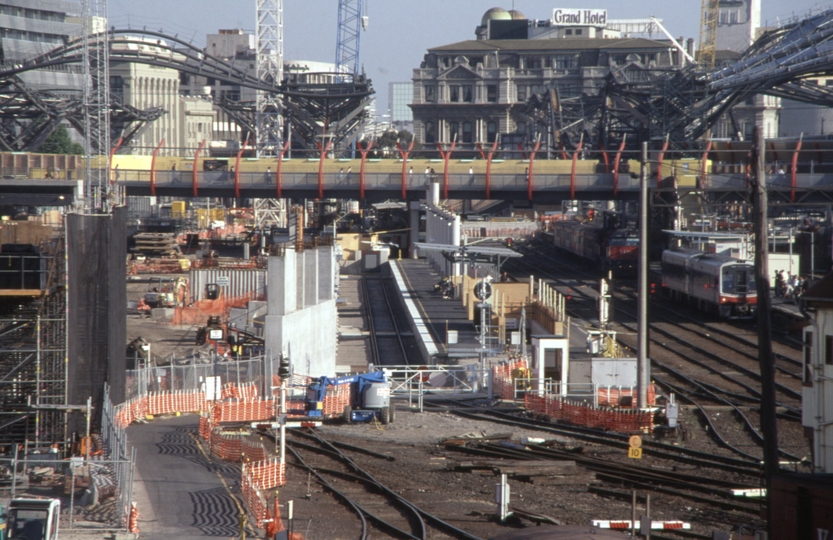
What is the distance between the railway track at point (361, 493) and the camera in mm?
15523

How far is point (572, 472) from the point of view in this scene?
1958 cm

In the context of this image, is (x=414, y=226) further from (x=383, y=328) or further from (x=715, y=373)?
(x=715, y=373)

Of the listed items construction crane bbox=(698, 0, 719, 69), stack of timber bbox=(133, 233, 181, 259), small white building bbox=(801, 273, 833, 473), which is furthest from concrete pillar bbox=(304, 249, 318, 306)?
construction crane bbox=(698, 0, 719, 69)

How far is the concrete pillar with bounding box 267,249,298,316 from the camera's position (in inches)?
1196

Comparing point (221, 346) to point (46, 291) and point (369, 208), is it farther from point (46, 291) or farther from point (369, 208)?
point (369, 208)

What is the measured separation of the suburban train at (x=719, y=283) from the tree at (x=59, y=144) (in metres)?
67.2

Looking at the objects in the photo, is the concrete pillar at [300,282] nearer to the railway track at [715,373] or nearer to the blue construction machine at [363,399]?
the blue construction machine at [363,399]

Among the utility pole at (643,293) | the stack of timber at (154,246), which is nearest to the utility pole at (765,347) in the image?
the utility pole at (643,293)

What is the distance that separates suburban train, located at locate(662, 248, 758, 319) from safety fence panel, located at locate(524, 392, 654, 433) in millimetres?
18611

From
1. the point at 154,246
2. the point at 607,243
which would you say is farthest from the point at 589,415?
the point at 154,246

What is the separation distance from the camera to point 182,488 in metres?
17.9

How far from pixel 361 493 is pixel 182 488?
314 cm

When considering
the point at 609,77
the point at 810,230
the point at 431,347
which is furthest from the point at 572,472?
the point at 609,77

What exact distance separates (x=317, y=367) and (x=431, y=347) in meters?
4.01
